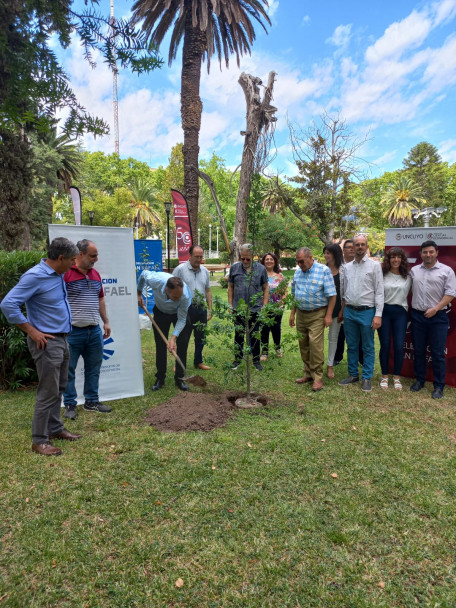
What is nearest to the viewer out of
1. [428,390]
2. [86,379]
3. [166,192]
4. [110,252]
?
[86,379]

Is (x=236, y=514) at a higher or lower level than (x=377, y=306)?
lower

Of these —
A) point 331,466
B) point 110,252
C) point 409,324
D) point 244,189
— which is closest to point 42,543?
point 331,466

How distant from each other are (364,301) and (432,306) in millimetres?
894

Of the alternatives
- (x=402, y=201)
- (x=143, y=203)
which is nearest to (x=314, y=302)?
(x=143, y=203)

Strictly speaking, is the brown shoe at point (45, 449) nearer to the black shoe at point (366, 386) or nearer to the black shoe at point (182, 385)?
the black shoe at point (182, 385)

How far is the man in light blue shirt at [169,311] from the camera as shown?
15.3 ft

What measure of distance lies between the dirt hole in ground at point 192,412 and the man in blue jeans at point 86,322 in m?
0.74

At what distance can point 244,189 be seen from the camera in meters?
11.2

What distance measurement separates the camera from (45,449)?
336cm

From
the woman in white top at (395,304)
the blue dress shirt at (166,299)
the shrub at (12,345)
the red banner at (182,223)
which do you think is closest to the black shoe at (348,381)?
the woman in white top at (395,304)

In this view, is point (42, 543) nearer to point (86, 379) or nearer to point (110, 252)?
point (86, 379)

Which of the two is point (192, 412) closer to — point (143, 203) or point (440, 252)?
→ point (440, 252)

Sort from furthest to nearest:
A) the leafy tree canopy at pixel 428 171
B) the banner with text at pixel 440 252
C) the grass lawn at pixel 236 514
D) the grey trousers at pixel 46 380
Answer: the leafy tree canopy at pixel 428 171 → the banner with text at pixel 440 252 → the grey trousers at pixel 46 380 → the grass lawn at pixel 236 514

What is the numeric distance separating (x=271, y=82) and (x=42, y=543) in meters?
11.9
